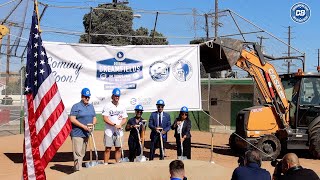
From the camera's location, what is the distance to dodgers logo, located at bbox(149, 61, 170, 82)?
Answer: 12.4 m

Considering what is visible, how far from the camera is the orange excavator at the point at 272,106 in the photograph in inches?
532

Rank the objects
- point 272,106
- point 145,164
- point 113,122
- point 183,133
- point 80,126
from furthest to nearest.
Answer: point 272,106
point 183,133
point 113,122
point 80,126
point 145,164

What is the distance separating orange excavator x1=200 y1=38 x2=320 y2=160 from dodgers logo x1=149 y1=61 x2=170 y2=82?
1626mm

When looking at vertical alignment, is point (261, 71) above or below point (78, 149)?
above

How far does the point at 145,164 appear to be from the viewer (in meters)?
8.85

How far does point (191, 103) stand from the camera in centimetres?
1270

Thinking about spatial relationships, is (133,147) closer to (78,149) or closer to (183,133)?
(183,133)

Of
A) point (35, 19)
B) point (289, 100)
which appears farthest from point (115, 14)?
point (35, 19)

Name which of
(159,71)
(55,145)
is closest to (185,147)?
(159,71)

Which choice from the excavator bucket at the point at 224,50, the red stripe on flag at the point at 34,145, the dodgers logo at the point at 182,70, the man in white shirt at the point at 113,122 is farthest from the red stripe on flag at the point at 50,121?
the excavator bucket at the point at 224,50

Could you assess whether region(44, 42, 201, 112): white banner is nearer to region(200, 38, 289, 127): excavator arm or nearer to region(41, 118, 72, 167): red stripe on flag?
region(200, 38, 289, 127): excavator arm

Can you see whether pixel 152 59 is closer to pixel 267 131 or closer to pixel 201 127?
pixel 267 131

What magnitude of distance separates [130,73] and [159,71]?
779 millimetres

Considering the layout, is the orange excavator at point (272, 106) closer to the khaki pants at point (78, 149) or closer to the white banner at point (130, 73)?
the white banner at point (130, 73)
